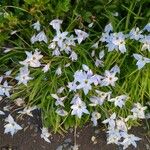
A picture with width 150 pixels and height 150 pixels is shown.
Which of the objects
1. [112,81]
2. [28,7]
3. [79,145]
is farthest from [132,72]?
[28,7]

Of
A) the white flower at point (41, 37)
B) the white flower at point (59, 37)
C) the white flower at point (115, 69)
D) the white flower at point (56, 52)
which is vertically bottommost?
the white flower at point (115, 69)

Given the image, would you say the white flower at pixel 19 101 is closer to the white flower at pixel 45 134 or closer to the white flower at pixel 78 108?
the white flower at pixel 45 134

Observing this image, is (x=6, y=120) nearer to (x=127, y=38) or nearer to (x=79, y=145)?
(x=79, y=145)

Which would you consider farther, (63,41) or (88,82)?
(63,41)

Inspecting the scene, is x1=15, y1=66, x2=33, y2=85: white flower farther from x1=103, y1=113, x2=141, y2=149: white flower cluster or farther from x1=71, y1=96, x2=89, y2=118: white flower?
x1=103, y1=113, x2=141, y2=149: white flower cluster

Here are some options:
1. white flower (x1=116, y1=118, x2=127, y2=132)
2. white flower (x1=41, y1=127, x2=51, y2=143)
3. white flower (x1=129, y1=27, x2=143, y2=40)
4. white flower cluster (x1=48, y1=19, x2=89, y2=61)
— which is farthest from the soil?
white flower (x1=129, y1=27, x2=143, y2=40)

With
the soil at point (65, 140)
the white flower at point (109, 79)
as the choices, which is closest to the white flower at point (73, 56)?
the white flower at point (109, 79)

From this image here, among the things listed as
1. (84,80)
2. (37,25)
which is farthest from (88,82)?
(37,25)

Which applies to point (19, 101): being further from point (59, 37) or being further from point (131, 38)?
point (131, 38)
